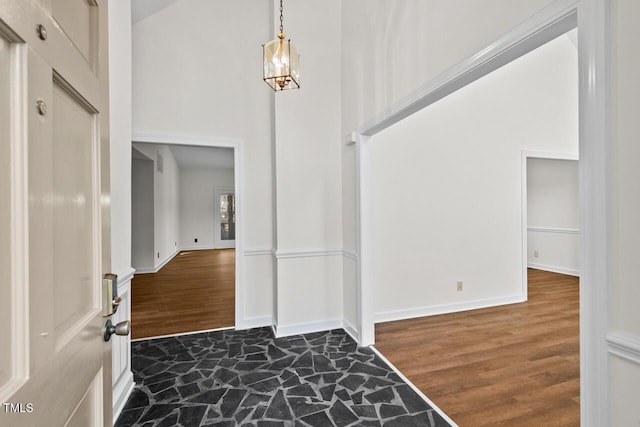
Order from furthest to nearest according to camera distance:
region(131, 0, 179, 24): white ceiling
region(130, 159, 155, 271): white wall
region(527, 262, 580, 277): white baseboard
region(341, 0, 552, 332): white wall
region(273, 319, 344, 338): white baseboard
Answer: region(130, 159, 155, 271): white wall < region(527, 262, 580, 277): white baseboard < region(273, 319, 344, 338): white baseboard < region(131, 0, 179, 24): white ceiling < region(341, 0, 552, 332): white wall

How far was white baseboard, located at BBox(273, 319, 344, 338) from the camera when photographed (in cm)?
317

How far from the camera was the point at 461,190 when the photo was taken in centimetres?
387

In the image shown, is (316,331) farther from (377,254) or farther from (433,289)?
(433,289)

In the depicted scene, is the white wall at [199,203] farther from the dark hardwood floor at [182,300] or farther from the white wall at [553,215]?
the white wall at [553,215]

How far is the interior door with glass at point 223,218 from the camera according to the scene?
10383 mm

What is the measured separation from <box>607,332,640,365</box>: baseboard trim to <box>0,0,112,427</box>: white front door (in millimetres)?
1529

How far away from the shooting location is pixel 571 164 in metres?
6.20

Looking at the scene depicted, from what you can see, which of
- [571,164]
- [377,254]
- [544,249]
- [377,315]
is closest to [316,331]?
[377,315]

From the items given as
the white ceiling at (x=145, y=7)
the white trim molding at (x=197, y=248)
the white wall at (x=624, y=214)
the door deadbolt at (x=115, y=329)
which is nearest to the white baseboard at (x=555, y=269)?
the white wall at (x=624, y=214)

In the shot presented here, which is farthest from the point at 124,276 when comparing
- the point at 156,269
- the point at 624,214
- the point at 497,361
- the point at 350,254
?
the point at 156,269

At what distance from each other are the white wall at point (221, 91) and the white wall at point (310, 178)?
1.11 ft

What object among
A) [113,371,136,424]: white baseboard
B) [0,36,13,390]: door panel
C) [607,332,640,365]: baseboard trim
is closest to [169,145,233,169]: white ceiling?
Answer: [113,371,136,424]: white baseboard

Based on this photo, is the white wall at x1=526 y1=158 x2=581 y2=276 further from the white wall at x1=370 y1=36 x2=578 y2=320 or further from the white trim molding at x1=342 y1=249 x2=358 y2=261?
the white trim molding at x1=342 y1=249 x2=358 y2=261

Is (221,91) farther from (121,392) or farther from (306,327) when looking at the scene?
(121,392)
